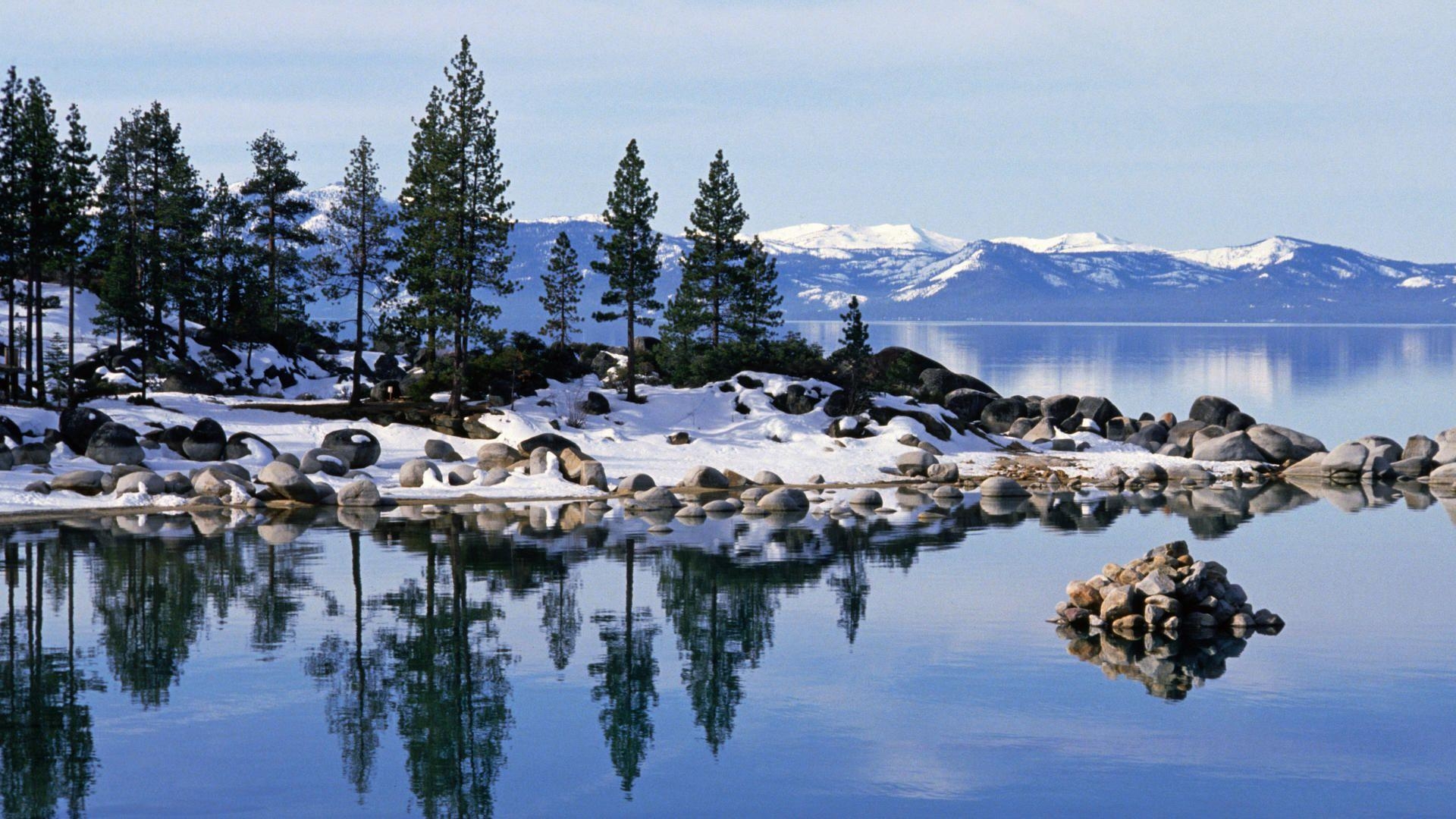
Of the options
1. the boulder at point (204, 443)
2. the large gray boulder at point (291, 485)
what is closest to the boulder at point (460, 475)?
the large gray boulder at point (291, 485)

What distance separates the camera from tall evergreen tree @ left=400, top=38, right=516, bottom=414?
5112cm

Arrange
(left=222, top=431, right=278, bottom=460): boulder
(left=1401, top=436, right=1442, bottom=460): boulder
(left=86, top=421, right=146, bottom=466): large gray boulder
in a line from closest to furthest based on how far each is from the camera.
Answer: (left=86, top=421, right=146, bottom=466): large gray boulder, (left=222, top=431, right=278, bottom=460): boulder, (left=1401, top=436, right=1442, bottom=460): boulder

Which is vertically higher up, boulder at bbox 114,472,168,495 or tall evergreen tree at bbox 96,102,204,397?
tall evergreen tree at bbox 96,102,204,397

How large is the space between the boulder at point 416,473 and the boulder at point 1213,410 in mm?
36313

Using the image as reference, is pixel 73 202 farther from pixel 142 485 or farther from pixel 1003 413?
pixel 1003 413

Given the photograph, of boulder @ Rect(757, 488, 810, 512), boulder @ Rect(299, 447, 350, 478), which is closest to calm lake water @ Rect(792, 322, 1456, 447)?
boulder @ Rect(757, 488, 810, 512)

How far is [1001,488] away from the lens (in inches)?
1752

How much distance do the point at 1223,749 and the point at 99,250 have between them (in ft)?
188

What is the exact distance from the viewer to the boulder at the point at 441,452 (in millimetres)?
46781

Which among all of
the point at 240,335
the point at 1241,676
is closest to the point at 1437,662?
the point at 1241,676

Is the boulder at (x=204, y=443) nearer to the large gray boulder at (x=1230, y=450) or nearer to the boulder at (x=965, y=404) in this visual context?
the boulder at (x=965, y=404)

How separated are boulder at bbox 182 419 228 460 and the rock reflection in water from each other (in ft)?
101

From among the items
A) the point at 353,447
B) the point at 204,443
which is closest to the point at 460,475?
the point at 353,447

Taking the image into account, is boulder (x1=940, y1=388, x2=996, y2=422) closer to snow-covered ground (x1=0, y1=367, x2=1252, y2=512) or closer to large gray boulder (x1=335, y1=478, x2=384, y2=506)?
snow-covered ground (x1=0, y1=367, x2=1252, y2=512)
